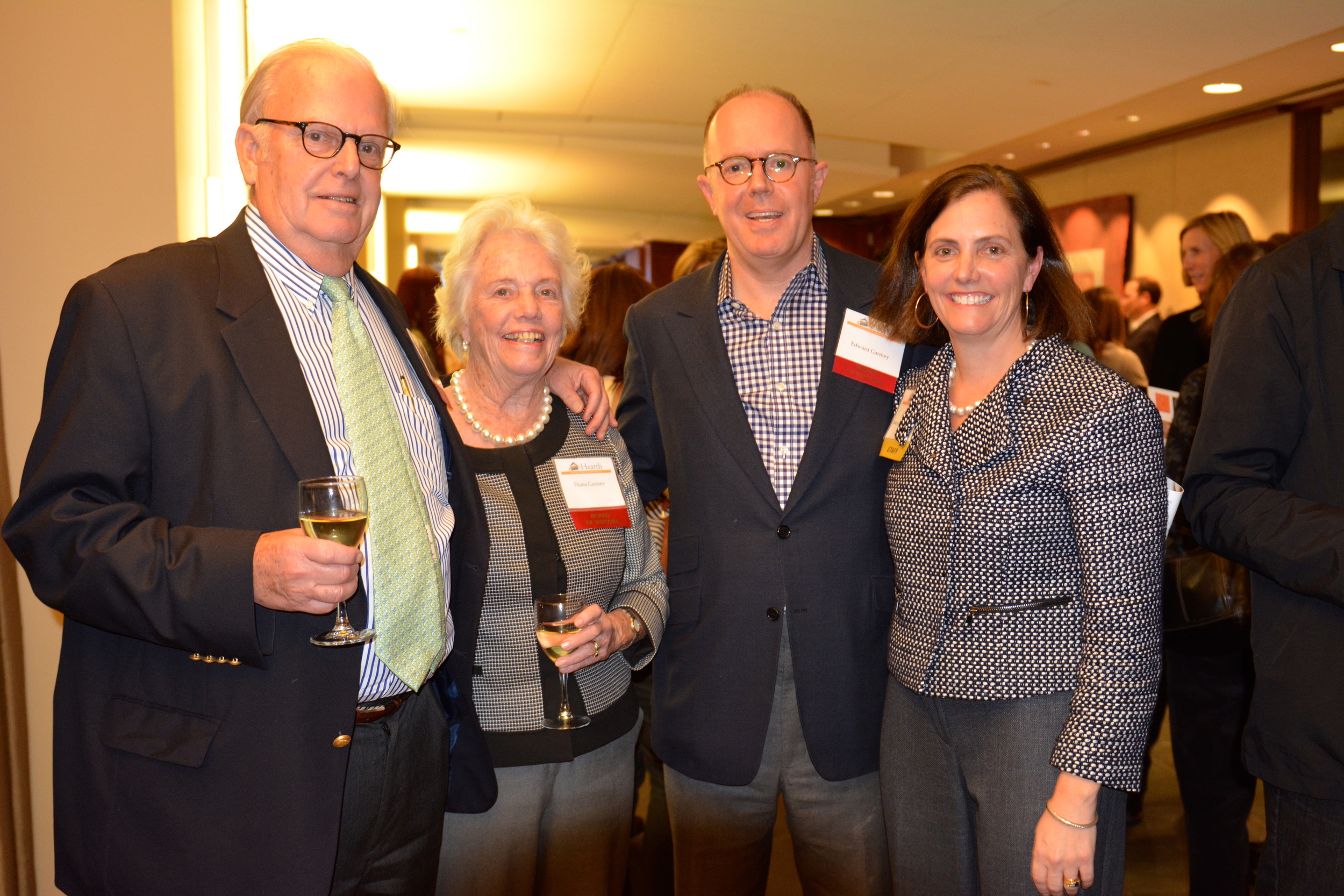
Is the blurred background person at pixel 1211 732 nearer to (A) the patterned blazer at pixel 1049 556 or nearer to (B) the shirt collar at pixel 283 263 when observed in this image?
(A) the patterned blazer at pixel 1049 556

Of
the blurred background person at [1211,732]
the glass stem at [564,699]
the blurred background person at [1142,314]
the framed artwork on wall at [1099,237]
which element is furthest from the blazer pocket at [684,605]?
the framed artwork on wall at [1099,237]

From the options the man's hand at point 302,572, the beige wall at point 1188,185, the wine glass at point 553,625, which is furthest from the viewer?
the beige wall at point 1188,185

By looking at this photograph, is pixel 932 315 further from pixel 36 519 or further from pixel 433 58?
pixel 433 58

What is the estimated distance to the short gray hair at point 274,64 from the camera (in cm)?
166

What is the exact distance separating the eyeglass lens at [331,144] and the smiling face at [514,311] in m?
0.45

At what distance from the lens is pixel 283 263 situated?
1.65 m

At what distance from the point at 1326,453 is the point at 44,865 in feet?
10.3

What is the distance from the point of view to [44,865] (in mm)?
2527

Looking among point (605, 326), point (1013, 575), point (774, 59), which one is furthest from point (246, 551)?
point (774, 59)

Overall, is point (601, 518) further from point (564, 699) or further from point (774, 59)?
point (774, 59)

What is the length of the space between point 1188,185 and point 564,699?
10.2m

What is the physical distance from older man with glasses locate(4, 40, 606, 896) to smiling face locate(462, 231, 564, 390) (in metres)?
0.38

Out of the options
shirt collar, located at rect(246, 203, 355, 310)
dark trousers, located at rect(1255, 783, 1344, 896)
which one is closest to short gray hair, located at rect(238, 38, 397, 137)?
shirt collar, located at rect(246, 203, 355, 310)

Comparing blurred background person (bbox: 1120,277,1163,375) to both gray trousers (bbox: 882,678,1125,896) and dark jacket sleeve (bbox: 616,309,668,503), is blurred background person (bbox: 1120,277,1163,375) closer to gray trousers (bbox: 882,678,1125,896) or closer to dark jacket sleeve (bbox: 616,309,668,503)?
dark jacket sleeve (bbox: 616,309,668,503)
